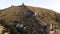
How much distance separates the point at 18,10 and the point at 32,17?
13.9 meters

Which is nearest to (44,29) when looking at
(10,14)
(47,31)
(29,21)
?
(47,31)

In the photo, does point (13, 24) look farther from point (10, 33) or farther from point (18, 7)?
point (18, 7)

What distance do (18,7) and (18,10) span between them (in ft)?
10.3

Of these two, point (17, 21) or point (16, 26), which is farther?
point (17, 21)

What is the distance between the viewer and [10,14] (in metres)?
64.6

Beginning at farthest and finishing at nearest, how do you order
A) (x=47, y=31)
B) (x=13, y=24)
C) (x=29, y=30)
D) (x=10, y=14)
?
(x=10, y=14) → (x=13, y=24) → (x=29, y=30) → (x=47, y=31)

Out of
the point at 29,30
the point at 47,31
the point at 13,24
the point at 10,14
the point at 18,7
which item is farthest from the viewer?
the point at 18,7

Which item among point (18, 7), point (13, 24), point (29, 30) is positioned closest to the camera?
point (29, 30)

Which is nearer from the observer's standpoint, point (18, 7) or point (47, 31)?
point (47, 31)

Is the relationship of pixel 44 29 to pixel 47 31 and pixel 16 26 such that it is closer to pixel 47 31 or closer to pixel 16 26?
pixel 47 31

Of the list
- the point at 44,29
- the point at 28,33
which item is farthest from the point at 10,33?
the point at 44,29

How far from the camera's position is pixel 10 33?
4600 centimetres

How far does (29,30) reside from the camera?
158ft

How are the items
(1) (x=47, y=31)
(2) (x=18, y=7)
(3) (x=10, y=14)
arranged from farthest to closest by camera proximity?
(2) (x=18, y=7), (3) (x=10, y=14), (1) (x=47, y=31)
